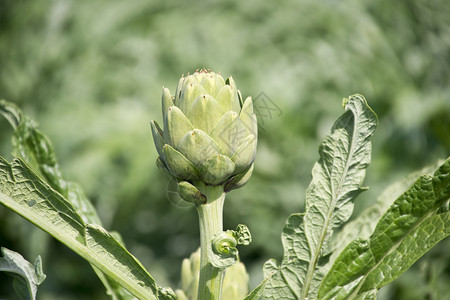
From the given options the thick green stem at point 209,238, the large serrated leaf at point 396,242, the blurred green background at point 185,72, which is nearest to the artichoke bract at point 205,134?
the thick green stem at point 209,238

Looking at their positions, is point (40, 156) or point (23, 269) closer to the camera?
point (23, 269)

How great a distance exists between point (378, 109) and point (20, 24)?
4.86 ft

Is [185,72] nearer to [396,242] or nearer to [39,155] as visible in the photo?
[39,155]

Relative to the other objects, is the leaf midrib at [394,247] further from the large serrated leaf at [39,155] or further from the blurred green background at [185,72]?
the blurred green background at [185,72]

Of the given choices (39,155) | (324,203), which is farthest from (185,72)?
(324,203)

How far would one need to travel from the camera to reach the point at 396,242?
1.32ft

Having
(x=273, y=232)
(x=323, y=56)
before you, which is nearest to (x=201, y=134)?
(x=273, y=232)

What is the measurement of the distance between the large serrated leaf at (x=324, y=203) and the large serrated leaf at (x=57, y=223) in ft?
0.36

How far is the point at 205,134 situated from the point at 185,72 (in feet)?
4.25

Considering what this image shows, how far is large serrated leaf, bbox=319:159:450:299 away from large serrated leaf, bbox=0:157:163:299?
0.14m

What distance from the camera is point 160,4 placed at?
6.66 ft

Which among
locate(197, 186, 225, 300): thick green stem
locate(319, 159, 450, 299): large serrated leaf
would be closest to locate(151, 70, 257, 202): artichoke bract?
locate(197, 186, 225, 300): thick green stem

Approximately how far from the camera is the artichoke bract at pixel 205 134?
15.3 inches

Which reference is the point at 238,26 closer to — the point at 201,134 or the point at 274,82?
the point at 274,82
